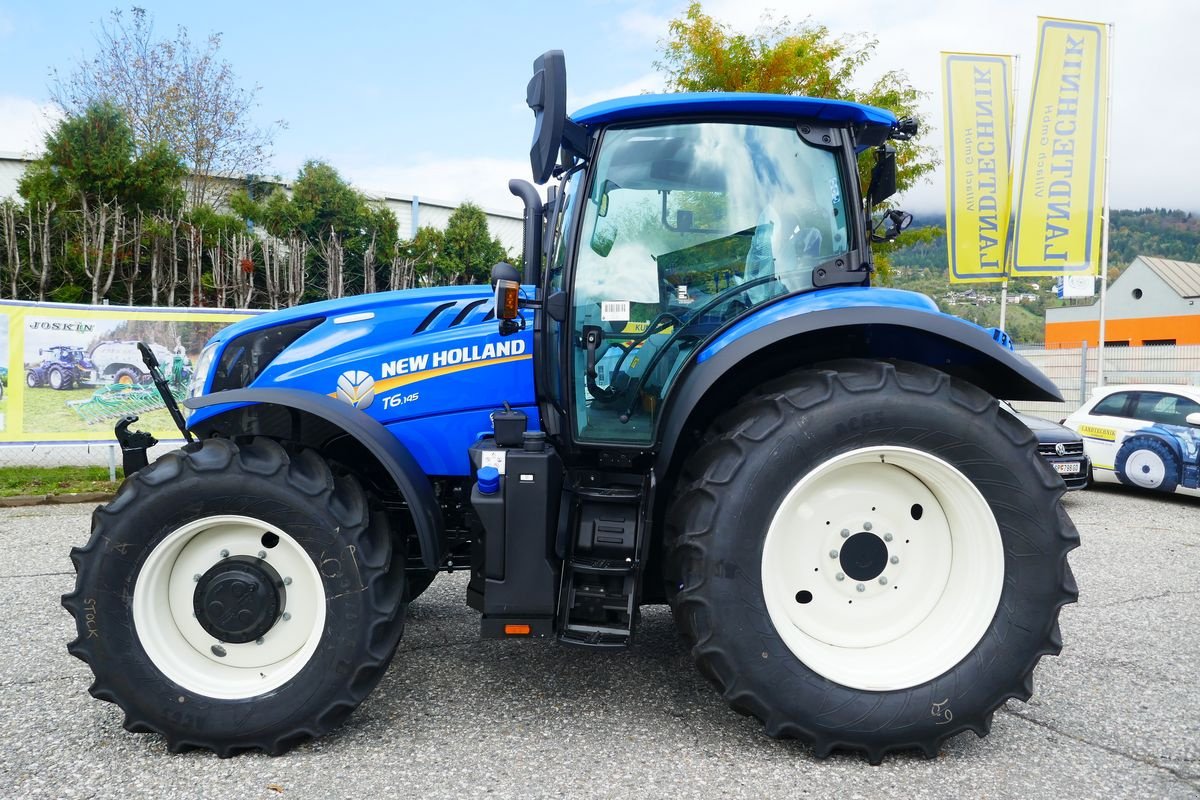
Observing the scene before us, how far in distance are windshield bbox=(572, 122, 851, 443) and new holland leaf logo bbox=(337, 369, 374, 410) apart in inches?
31.4

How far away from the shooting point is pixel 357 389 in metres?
2.95

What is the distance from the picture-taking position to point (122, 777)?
2393 mm

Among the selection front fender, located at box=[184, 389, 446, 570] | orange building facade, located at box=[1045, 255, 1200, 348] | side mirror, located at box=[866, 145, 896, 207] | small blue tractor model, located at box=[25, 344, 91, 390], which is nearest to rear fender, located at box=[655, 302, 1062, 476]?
side mirror, located at box=[866, 145, 896, 207]

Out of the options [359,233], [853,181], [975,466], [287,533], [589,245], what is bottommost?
[287,533]

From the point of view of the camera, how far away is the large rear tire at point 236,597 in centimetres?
253

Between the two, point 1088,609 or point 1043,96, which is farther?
→ point 1043,96

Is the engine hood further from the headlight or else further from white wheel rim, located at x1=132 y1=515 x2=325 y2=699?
white wheel rim, located at x1=132 y1=515 x2=325 y2=699

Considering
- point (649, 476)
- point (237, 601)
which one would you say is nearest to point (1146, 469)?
point (649, 476)

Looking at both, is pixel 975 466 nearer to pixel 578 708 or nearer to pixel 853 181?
pixel 853 181

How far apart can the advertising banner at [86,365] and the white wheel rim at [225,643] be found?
6126 mm

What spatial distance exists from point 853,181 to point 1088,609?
3005 millimetres

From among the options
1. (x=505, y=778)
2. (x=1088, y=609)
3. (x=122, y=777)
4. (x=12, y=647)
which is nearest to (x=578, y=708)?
(x=505, y=778)

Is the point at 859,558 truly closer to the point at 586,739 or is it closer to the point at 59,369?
the point at 586,739

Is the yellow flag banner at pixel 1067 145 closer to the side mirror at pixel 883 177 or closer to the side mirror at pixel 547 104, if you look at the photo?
the side mirror at pixel 883 177
